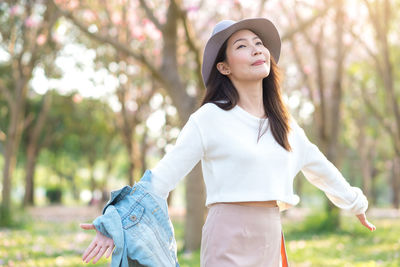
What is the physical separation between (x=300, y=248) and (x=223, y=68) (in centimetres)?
599

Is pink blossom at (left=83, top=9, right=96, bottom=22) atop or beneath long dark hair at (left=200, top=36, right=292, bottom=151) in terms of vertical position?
atop

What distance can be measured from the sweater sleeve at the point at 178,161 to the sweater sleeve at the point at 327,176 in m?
0.58

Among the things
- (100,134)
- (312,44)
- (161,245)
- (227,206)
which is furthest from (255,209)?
(100,134)

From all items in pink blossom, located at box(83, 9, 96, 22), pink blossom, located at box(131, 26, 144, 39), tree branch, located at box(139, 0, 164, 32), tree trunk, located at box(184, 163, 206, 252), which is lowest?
tree trunk, located at box(184, 163, 206, 252)

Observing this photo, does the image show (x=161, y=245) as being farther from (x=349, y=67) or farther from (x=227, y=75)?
(x=349, y=67)

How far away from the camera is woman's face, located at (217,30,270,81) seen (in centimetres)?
273

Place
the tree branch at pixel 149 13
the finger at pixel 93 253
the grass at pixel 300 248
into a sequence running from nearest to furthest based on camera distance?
the finger at pixel 93 253 < the grass at pixel 300 248 < the tree branch at pixel 149 13

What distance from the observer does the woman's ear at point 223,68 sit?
283cm

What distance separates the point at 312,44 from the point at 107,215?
968 cm

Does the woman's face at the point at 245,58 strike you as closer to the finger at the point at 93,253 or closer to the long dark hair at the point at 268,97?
the long dark hair at the point at 268,97

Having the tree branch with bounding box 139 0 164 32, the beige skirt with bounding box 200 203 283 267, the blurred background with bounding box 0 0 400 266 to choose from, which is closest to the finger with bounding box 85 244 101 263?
the beige skirt with bounding box 200 203 283 267

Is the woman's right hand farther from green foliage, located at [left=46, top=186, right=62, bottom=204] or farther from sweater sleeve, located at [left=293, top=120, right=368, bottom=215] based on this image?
green foliage, located at [left=46, top=186, right=62, bottom=204]

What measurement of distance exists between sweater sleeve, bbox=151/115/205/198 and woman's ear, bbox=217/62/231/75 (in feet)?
1.25

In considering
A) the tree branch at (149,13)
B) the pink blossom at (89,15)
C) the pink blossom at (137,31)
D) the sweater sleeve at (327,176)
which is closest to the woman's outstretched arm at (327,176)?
the sweater sleeve at (327,176)
